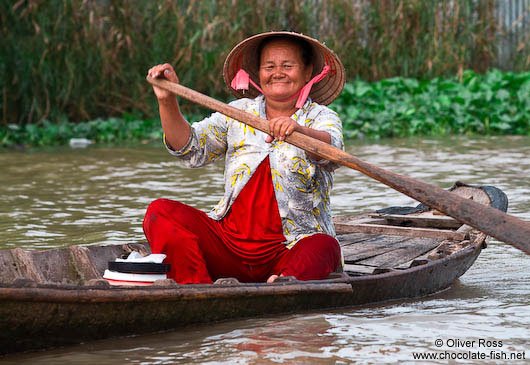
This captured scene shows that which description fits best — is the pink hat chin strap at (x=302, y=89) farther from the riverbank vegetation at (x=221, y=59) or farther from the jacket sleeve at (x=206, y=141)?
the riverbank vegetation at (x=221, y=59)

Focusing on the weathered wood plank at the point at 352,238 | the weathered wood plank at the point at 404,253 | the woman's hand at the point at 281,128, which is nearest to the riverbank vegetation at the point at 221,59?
the weathered wood plank at the point at 352,238

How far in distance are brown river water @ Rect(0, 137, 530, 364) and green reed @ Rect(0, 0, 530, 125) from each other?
75 centimetres

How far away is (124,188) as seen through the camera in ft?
22.0

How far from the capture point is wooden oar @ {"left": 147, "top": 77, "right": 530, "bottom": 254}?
3138 millimetres

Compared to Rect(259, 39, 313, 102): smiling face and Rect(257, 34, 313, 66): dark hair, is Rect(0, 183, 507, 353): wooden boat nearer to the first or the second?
Rect(259, 39, 313, 102): smiling face

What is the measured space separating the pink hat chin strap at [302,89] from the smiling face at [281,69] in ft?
0.08

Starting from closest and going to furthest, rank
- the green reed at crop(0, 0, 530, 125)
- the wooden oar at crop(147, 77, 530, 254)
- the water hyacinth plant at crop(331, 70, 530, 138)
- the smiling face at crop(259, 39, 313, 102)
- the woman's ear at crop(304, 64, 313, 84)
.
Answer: the wooden oar at crop(147, 77, 530, 254)
the smiling face at crop(259, 39, 313, 102)
the woman's ear at crop(304, 64, 313, 84)
the green reed at crop(0, 0, 530, 125)
the water hyacinth plant at crop(331, 70, 530, 138)

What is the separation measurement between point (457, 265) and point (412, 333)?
2.70ft

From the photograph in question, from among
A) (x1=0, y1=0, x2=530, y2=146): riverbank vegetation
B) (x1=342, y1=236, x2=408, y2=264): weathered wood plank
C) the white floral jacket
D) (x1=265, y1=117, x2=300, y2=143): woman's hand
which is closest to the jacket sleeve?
the white floral jacket

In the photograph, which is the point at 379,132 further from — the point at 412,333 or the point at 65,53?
the point at 412,333

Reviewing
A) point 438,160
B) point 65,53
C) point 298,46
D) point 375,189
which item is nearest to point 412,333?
point 298,46

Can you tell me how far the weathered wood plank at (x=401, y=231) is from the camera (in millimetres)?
4430

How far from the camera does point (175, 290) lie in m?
2.97

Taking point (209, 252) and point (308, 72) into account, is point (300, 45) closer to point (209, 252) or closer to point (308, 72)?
point (308, 72)
